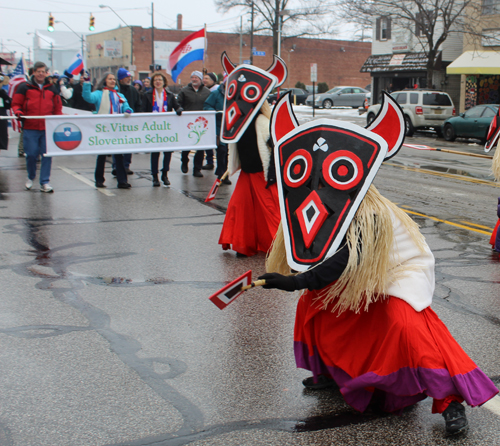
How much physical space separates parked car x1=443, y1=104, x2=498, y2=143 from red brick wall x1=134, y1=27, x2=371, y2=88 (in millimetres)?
45739

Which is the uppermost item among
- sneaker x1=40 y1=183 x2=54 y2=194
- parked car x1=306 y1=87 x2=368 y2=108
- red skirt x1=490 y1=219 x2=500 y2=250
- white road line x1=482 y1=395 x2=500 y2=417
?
parked car x1=306 y1=87 x2=368 y2=108

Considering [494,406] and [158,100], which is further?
[158,100]

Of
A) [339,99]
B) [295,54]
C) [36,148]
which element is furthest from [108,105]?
[295,54]

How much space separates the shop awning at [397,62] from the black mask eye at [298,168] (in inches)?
1254

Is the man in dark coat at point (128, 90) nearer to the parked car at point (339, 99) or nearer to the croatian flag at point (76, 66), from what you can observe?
the croatian flag at point (76, 66)

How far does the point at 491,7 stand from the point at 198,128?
23.1 metres

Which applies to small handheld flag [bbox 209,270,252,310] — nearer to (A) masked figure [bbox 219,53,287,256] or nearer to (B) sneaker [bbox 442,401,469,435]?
(B) sneaker [bbox 442,401,469,435]

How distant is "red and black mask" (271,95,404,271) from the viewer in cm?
290

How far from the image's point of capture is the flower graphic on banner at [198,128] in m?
11.4

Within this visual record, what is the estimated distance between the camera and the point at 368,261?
297 cm

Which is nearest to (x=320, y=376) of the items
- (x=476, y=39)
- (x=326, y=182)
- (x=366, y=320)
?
(x=366, y=320)

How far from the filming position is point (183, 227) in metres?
7.77

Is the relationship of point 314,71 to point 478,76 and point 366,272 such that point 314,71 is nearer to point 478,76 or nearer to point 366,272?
point 478,76

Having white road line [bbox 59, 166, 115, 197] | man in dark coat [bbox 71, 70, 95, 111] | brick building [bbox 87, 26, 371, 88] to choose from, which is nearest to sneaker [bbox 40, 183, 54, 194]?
white road line [bbox 59, 166, 115, 197]
